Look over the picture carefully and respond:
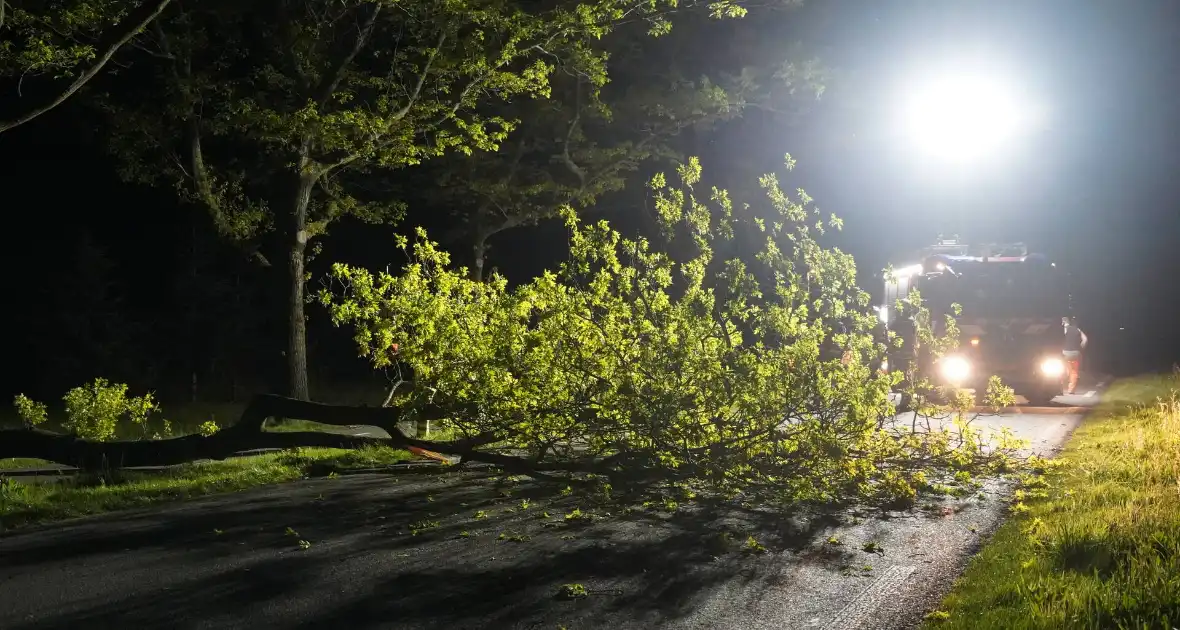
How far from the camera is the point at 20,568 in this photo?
26.2ft

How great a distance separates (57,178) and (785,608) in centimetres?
3294

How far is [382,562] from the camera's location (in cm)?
809

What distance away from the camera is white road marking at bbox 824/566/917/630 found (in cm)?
648

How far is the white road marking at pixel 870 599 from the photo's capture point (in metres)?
6.48

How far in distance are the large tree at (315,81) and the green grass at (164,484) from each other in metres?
5.54

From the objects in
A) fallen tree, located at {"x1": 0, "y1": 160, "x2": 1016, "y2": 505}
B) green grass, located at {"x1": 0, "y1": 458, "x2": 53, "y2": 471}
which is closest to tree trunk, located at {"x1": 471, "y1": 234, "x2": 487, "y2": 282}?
green grass, located at {"x1": 0, "y1": 458, "x2": 53, "y2": 471}

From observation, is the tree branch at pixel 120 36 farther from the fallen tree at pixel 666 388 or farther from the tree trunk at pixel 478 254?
the tree trunk at pixel 478 254

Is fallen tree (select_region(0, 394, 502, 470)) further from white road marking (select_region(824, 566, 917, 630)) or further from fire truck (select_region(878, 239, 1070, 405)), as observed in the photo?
fire truck (select_region(878, 239, 1070, 405))

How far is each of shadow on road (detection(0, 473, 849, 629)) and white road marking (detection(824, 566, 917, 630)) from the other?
0.65 m

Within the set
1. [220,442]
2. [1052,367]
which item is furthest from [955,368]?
[220,442]

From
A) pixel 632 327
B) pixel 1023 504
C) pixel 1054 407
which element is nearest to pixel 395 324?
pixel 632 327

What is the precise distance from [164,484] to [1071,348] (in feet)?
58.0

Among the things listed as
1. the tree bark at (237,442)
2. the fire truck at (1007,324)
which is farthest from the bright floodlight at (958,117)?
the tree bark at (237,442)

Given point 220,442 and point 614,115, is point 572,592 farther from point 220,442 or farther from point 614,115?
point 614,115
